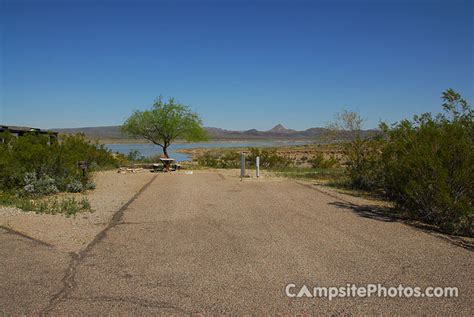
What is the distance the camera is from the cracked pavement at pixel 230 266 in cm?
450

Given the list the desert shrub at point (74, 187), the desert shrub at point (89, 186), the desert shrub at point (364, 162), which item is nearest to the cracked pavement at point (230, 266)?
the desert shrub at point (74, 187)

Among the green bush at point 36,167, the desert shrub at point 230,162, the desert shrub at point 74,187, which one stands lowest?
the desert shrub at point 230,162

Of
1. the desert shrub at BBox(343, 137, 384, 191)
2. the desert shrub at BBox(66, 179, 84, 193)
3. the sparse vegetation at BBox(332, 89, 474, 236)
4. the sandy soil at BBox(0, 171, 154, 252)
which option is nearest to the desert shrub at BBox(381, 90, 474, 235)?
the sparse vegetation at BBox(332, 89, 474, 236)

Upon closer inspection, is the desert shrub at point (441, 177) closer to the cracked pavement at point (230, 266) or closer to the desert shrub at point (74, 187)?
the cracked pavement at point (230, 266)

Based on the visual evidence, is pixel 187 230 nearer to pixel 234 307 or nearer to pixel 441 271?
pixel 234 307

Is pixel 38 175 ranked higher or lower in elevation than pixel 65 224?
higher

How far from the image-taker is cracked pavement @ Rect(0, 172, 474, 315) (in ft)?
14.8

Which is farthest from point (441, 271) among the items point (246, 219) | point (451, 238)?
point (246, 219)

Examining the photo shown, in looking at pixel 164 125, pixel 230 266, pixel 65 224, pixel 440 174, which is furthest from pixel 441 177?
pixel 164 125

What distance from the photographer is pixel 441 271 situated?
562cm

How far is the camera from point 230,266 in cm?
577

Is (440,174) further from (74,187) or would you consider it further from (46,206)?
(74,187)

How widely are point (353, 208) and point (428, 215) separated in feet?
6.98

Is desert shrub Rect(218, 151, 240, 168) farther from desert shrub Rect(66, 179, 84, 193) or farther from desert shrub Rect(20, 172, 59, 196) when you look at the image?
desert shrub Rect(20, 172, 59, 196)
